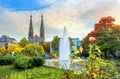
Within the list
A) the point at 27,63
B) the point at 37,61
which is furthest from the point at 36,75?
the point at 37,61

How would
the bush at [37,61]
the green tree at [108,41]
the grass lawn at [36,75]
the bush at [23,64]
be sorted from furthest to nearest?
the green tree at [108,41], the bush at [37,61], the bush at [23,64], the grass lawn at [36,75]

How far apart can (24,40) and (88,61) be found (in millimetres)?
70885

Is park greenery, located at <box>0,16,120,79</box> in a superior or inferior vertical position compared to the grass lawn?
superior

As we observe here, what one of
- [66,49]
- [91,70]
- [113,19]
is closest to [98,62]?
[91,70]

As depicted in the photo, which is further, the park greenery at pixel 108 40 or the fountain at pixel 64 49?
the park greenery at pixel 108 40

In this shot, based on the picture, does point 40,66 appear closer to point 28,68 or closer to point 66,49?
point 28,68

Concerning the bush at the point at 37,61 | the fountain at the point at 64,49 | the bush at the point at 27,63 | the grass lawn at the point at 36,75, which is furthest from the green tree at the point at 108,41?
the grass lawn at the point at 36,75

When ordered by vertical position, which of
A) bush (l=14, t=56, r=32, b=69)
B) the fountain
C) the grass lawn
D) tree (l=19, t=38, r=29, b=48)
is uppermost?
tree (l=19, t=38, r=29, b=48)

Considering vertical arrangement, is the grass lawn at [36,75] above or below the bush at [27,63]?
below

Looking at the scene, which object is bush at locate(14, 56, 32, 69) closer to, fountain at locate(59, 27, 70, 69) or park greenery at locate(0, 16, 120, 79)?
park greenery at locate(0, 16, 120, 79)

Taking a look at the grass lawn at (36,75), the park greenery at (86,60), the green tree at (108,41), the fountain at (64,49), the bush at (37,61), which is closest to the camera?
the park greenery at (86,60)

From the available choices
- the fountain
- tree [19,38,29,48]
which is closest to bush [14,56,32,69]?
the fountain

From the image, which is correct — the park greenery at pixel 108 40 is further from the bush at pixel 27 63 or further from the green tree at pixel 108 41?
the bush at pixel 27 63

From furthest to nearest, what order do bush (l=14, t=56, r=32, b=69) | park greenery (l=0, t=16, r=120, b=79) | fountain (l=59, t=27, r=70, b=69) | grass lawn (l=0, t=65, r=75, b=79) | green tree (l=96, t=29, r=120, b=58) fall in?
green tree (l=96, t=29, r=120, b=58)
bush (l=14, t=56, r=32, b=69)
fountain (l=59, t=27, r=70, b=69)
grass lawn (l=0, t=65, r=75, b=79)
park greenery (l=0, t=16, r=120, b=79)
